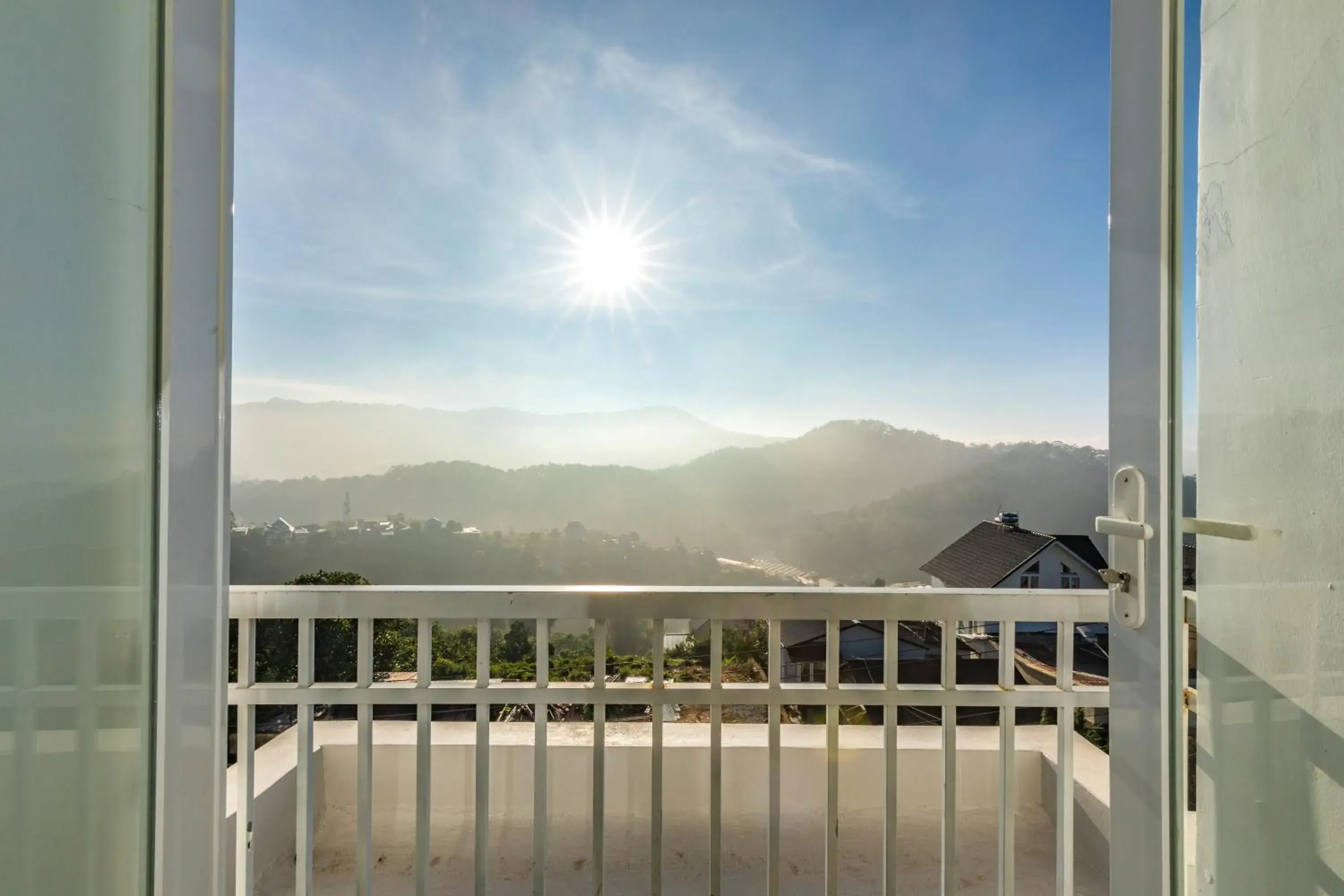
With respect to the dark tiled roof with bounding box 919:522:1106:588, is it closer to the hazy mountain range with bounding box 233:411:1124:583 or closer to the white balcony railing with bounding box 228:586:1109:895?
the hazy mountain range with bounding box 233:411:1124:583

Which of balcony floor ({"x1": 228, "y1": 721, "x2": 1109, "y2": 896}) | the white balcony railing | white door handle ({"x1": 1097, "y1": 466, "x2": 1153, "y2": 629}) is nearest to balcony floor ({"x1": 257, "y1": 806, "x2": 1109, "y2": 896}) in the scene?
balcony floor ({"x1": 228, "y1": 721, "x2": 1109, "y2": 896})

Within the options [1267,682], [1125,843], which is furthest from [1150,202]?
[1125,843]

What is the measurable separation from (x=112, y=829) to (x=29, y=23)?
0.81m

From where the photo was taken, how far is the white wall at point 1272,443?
502 millimetres

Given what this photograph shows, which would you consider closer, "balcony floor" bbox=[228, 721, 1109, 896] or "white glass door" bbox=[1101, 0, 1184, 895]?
"white glass door" bbox=[1101, 0, 1184, 895]

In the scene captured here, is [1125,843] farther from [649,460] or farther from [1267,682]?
[649,460]

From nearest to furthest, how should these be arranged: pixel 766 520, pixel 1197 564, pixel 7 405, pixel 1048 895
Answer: pixel 7 405 → pixel 1197 564 → pixel 1048 895 → pixel 766 520

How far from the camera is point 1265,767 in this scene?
56 cm

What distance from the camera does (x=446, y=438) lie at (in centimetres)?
161

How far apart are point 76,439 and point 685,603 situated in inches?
36.9

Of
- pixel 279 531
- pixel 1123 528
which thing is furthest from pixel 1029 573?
pixel 279 531

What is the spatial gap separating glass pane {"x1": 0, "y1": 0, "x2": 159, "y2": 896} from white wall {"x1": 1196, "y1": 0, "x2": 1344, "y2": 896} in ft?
3.89

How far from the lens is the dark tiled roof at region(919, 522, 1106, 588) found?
140 cm

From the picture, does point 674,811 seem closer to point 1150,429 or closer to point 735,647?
point 735,647
